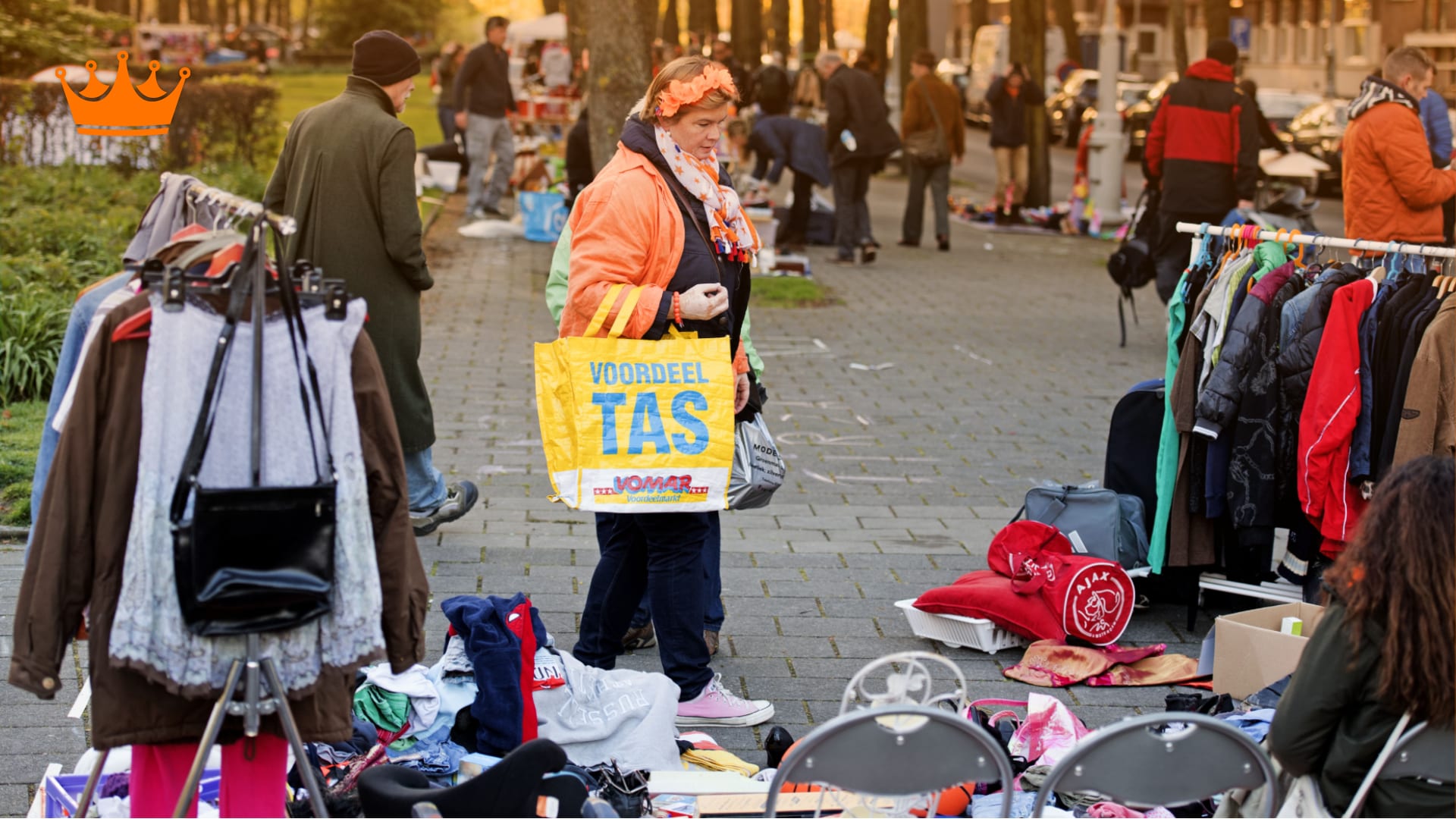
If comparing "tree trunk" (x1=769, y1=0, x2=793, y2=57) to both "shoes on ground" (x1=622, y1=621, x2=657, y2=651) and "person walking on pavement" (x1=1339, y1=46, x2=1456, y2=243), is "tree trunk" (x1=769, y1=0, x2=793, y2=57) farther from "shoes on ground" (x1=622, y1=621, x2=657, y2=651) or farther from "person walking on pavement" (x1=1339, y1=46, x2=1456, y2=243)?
"shoes on ground" (x1=622, y1=621, x2=657, y2=651)

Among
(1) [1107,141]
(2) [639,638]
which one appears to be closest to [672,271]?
(2) [639,638]

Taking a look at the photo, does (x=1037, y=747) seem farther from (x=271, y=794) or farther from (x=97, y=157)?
(x=97, y=157)

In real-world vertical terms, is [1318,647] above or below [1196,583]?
above

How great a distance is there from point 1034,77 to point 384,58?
15.8 m

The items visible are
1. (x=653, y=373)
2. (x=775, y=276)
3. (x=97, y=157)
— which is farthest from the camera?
(x=97, y=157)

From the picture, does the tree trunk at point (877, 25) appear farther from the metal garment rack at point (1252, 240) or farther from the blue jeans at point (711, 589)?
the blue jeans at point (711, 589)

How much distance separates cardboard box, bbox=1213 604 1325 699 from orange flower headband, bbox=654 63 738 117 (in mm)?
2154

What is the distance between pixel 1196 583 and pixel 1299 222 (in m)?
6.96

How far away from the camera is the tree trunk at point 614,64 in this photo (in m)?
13.3

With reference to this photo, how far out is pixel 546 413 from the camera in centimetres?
432

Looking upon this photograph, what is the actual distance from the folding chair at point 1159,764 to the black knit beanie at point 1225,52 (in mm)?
8882

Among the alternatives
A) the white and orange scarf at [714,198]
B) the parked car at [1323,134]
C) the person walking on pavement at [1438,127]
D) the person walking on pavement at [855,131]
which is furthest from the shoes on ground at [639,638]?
the parked car at [1323,134]

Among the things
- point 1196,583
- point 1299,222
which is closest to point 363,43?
point 1196,583

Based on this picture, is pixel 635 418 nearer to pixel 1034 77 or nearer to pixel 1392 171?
pixel 1392 171
